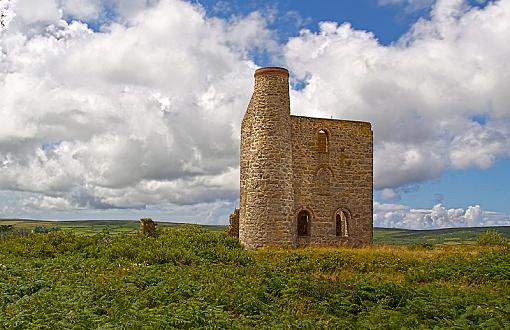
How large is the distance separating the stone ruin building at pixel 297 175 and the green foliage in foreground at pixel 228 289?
4.88 metres

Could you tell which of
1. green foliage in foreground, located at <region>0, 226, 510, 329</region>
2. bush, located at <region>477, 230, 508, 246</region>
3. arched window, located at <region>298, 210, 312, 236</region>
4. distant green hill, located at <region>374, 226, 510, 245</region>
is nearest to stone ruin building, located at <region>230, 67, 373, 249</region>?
arched window, located at <region>298, 210, 312, 236</region>

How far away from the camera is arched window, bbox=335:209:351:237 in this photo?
3012 cm

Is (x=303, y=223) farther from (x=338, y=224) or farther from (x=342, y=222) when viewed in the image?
(x=338, y=224)

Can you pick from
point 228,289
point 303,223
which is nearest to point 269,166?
point 303,223

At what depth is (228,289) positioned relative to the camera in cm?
1309

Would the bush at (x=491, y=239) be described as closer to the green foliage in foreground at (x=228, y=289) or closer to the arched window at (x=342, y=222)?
the arched window at (x=342, y=222)

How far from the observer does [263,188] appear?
26.7m

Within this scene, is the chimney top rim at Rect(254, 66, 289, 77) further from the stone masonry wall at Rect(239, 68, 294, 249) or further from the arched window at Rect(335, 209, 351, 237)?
the arched window at Rect(335, 209, 351, 237)

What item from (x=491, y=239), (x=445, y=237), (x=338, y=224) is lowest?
(x=445, y=237)

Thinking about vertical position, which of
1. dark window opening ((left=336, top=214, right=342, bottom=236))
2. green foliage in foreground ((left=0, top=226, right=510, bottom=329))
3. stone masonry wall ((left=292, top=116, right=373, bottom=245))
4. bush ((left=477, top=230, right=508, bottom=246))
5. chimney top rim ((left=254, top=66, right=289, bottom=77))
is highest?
chimney top rim ((left=254, top=66, right=289, bottom=77))

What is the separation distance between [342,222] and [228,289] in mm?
19446

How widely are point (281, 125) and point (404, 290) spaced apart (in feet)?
50.5

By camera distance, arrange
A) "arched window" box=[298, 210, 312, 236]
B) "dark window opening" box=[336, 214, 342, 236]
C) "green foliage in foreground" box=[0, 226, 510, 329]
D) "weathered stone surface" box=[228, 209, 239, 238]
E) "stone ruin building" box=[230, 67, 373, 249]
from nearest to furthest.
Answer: "green foliage in foreground" box=[0, 226, 510, 329] < "stone ruin building" box=[230, 67, 373, 249] < "arched window" box=[298, 210, 312, 236] < "weathered stone surface" box=[228, 209, 239, 238] < "dark window opening" box=[336, 214, 342, 236]

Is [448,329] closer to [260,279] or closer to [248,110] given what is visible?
[260,279]
